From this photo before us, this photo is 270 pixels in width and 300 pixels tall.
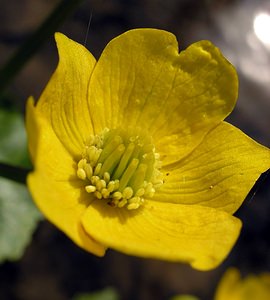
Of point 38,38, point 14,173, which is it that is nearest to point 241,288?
point 14,173

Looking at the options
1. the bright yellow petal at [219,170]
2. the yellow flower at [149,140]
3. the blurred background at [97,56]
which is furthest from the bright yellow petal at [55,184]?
the blurred background at [97,56]

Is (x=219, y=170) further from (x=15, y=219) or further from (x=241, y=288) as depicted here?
(x=15, y=219)

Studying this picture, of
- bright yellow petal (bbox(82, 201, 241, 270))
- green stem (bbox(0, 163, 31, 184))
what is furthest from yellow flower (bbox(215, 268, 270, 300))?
green stem (bbox(0, 163, 31, 184))

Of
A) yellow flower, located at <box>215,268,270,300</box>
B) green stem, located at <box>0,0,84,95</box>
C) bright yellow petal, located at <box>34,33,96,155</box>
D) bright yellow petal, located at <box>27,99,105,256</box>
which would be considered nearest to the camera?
bright yellow petal, located at <box>27,99,105,256</box>

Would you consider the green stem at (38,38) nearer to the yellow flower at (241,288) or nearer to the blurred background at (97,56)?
the yellow flower at (241,288)

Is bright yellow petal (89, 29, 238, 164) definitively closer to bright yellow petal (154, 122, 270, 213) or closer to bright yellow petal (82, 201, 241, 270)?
bright yellow petal (154, 122, 270, 213)
